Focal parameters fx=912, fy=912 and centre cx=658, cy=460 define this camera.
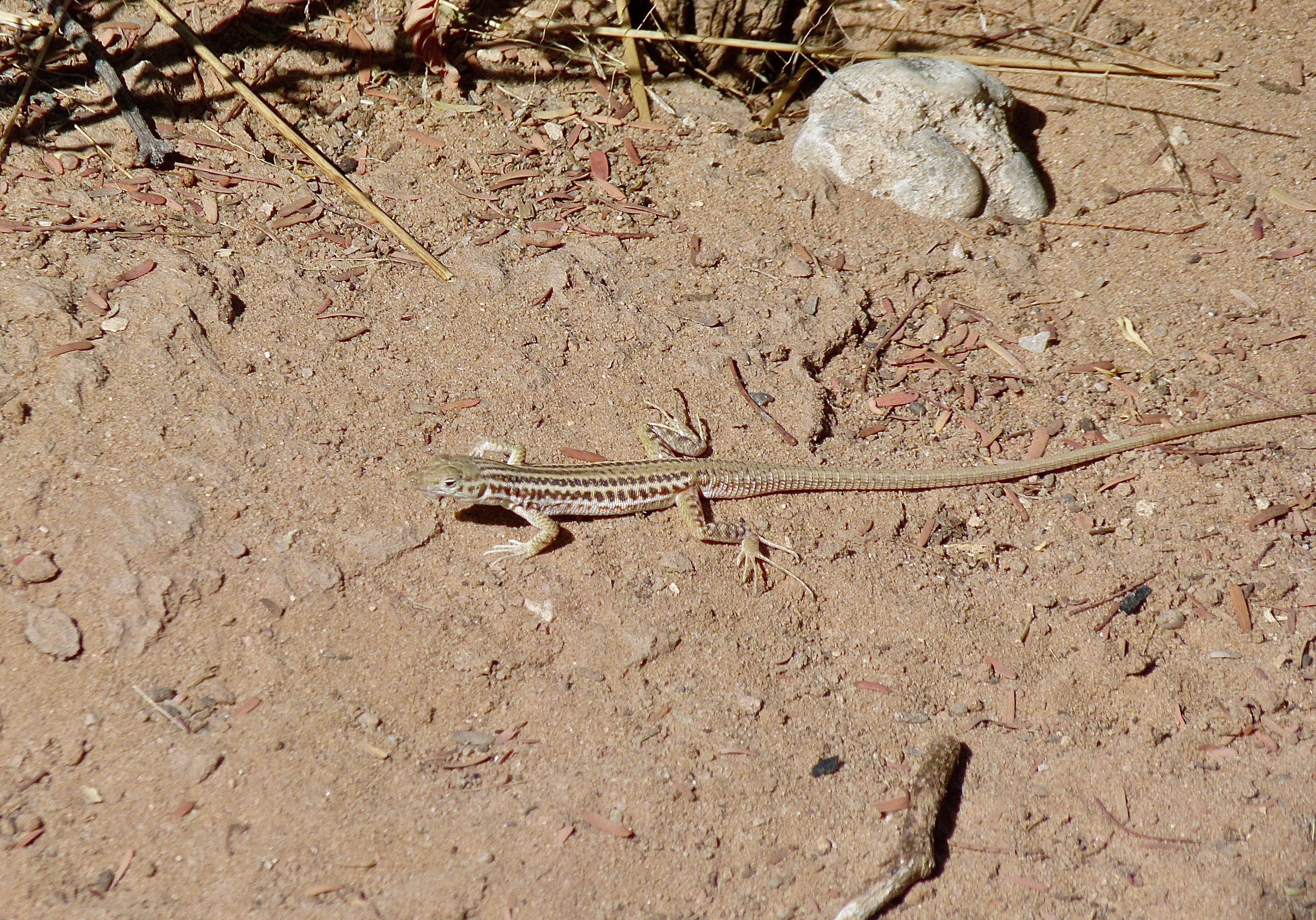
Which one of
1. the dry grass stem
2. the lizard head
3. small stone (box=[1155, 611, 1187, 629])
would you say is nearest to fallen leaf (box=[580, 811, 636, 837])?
the lizard head

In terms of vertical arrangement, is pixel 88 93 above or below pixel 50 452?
above

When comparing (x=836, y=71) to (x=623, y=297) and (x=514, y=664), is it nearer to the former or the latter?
(x=623, y=297)

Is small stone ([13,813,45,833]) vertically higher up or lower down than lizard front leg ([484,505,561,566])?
higher up

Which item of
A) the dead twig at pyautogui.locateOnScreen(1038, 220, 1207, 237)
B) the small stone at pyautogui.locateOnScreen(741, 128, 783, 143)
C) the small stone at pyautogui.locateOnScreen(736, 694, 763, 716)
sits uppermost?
the small stone at pyautogui.locateOnScreen(741, 128, 783, 143)

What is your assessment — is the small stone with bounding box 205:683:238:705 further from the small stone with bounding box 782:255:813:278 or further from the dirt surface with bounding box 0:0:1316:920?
the small stone with bounding box 782:255:813:278

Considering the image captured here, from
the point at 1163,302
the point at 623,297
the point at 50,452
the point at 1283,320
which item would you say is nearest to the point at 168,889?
the point at 50,452

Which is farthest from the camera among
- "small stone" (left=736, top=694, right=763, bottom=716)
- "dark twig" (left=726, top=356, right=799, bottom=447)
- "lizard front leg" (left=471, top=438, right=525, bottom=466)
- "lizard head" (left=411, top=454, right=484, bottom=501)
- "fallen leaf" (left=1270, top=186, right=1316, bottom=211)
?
"fallen leaf" (left=1270, top=186, right=1316, bottom=211)
